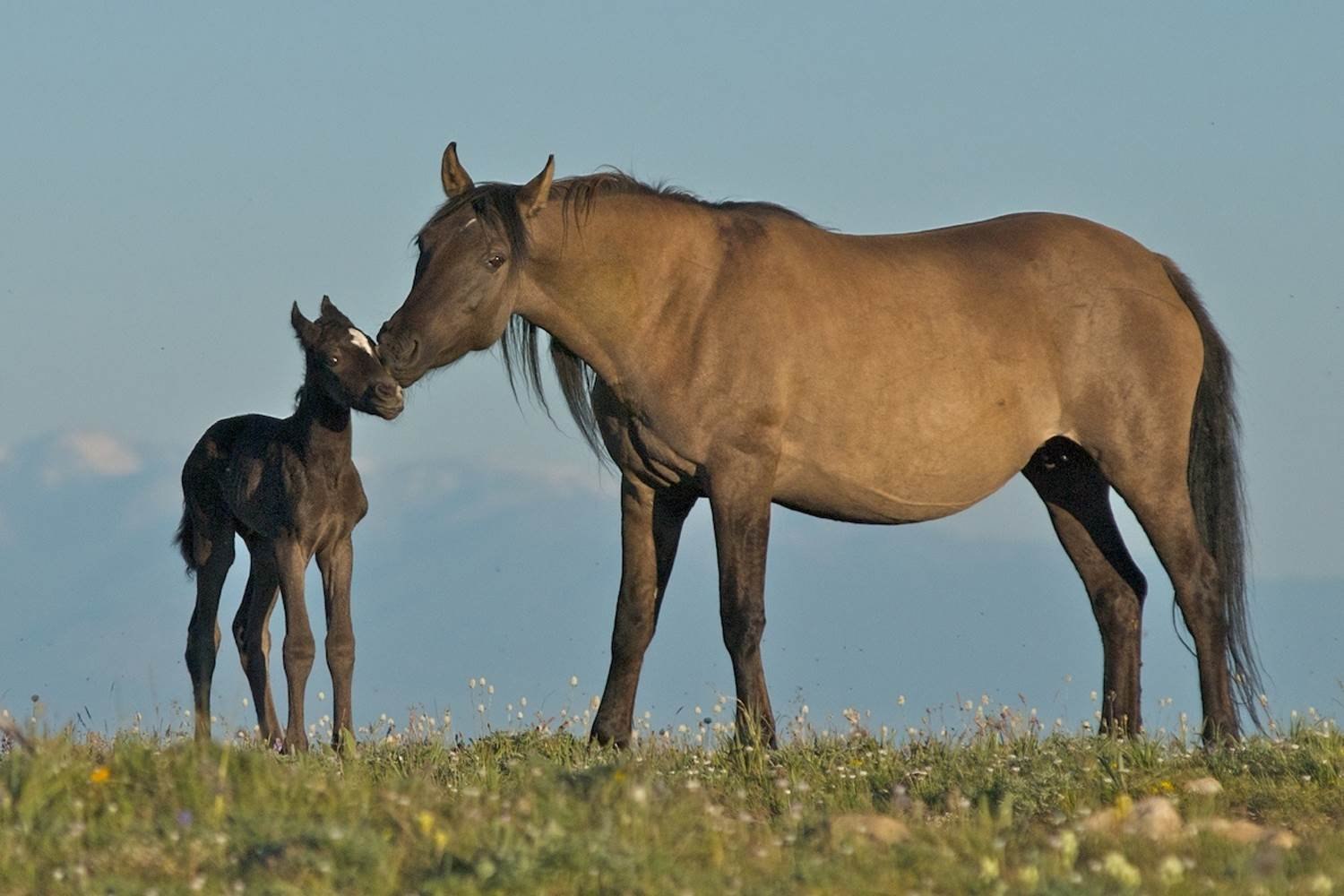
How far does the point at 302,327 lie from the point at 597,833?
692cm

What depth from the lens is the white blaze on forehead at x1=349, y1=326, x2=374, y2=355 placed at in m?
10.8

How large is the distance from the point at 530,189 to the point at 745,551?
2.10 meters

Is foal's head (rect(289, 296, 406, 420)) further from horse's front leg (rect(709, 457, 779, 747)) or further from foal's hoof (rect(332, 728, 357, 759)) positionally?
horse's front leg (rect(709, 457, 779, 747))

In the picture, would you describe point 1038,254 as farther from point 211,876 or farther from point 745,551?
→ point 211,876

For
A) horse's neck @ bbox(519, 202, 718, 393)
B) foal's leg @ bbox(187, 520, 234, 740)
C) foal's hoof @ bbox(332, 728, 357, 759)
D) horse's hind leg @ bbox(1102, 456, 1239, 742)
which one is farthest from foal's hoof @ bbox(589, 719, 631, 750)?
foal's leg @ bbox(187, 520, 234, 740)

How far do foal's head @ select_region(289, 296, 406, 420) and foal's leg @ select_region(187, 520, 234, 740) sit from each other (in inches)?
65.4

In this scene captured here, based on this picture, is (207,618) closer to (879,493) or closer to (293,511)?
(293,511)

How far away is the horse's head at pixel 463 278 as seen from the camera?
8.56m

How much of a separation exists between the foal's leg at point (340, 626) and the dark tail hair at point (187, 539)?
1.71 metres

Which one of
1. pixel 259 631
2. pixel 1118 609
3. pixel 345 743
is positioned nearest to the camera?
pixel 345 743

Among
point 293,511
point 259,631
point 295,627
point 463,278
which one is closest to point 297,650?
point 295,627

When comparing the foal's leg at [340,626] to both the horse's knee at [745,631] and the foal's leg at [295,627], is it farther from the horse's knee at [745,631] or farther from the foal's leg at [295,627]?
the horse's knee at [745,631]

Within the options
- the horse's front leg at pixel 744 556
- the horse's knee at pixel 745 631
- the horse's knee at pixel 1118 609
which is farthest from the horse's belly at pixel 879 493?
the horse's knee at pixel 1118 609

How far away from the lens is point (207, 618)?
12102 millimetres
